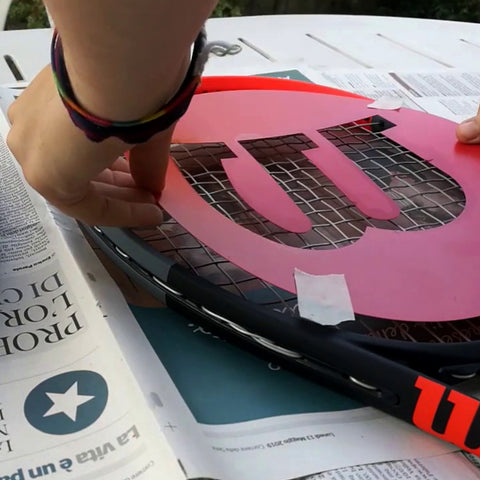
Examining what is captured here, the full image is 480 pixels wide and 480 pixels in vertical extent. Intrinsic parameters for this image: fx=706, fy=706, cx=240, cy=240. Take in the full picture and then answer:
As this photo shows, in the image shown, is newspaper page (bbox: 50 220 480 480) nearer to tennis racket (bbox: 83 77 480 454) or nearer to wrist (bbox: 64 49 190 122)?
tennis racket (bbox: 83 77 480 454)

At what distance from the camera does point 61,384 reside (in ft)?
1.28

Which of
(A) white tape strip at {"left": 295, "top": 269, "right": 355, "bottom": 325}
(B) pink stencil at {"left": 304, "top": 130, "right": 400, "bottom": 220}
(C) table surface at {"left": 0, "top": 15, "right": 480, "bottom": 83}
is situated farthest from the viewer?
(C) table surface at {"left": 0, "top": 15, "right": 480, "bottom": 83}

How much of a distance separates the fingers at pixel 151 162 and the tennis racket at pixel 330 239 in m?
0.02

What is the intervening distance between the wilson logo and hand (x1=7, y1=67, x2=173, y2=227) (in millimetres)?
196

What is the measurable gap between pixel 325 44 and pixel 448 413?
64 cm

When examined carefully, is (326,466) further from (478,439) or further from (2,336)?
(2,336)

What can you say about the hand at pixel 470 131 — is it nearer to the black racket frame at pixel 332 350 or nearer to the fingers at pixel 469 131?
the fingers at pixel 469 131

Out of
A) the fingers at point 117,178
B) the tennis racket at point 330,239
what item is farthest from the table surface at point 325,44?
the fingers at point 117,178

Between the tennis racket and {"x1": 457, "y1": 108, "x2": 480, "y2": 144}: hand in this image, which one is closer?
the tennis racket

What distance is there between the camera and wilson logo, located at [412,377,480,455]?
→ 35 cm

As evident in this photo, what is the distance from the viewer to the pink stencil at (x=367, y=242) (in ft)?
1.36

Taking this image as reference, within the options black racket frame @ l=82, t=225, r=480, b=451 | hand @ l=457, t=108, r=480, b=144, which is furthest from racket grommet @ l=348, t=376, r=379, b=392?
hand @ l=457, t=108, r=480, b=144

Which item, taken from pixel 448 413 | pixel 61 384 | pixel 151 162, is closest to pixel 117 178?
pixel 151 162

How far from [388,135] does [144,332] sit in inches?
11.3
